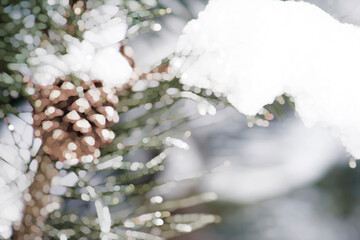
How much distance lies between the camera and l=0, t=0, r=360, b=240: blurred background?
720mm

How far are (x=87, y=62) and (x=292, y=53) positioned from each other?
0.45ft

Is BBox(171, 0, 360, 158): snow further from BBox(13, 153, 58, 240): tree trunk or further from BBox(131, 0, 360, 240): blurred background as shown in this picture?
BBox(131, 0, 360, 240): blurred background

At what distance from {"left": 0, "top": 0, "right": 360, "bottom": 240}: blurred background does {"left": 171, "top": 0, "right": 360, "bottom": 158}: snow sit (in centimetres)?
39

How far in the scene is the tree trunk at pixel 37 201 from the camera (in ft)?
1.07

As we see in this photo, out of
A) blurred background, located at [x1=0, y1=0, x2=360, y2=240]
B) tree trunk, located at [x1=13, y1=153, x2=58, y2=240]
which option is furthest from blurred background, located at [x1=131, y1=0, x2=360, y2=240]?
tree trunk, located at [x1=13, y1=153, x2=58, y2=240]

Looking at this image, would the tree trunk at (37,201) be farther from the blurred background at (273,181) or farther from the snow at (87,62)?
the blurred background at (273,181)

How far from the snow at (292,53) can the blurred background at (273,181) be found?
0.39 meters

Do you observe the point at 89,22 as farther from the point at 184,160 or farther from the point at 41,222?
the point at 184,160

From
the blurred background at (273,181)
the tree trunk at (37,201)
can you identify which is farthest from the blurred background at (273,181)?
the tree trunk at (37,201)

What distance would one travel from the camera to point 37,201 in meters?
0.33

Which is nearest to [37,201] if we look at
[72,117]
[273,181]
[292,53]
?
[72,117]

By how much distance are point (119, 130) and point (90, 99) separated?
0.25 ft

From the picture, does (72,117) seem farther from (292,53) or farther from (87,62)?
(292,53)

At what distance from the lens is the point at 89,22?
318 millimetres
